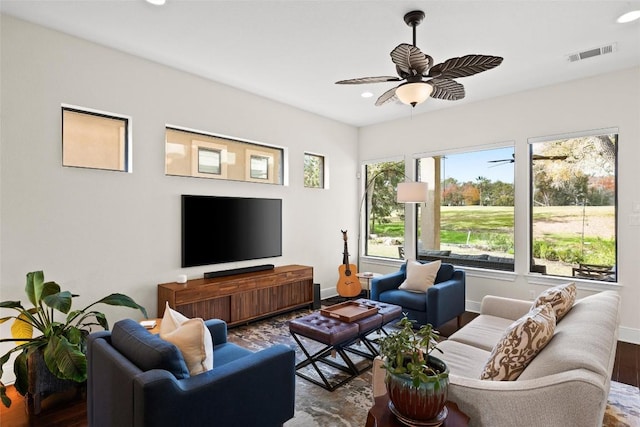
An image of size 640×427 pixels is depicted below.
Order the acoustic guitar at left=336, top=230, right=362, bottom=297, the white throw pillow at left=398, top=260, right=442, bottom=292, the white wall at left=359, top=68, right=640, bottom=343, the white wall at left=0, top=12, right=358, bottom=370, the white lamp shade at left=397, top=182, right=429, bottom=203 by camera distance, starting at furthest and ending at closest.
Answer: the acoustic guitar at left=336, top=230, right=362, bottom=297, the white lamp shade at left=397, top=182, right=429, bottom=203, the white throw pillow at left=398, top=260, right=442, bottom=292, the white wall at left=359, top=68, right=640, bottom=343, the white wall at left=0, top=12, right=358, bottom=370

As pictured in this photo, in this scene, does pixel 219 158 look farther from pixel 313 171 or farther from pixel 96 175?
pixel 313 171

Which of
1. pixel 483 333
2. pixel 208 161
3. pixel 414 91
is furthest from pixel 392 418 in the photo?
pixel 208 161

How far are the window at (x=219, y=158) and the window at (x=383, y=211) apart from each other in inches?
77.3

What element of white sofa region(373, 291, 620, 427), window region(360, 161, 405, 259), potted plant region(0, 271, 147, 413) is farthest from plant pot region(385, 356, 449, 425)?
window region(360, 161, 405, 259)

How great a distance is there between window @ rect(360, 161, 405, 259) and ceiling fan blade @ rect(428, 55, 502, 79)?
10.8ft

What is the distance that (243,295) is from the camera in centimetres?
419

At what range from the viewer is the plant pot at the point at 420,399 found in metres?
1.32

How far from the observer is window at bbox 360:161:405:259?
19.5 ft

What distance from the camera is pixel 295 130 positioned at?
5.26 metres

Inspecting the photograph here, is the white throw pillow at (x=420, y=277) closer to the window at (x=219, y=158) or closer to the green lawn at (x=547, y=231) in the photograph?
the green lawn at (x=547, y=231)

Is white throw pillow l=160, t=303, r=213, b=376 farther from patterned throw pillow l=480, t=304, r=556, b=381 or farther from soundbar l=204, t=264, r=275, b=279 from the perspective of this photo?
soundbar l=204, t=264, r=275, b=279

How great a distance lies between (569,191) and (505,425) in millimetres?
3864

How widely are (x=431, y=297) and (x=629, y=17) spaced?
300cm

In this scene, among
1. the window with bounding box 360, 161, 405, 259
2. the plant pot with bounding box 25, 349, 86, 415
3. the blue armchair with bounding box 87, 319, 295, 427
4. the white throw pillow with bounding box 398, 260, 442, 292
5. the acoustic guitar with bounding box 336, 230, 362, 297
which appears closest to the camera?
the blue armchair with bounding box 87, 319, 295, 427
